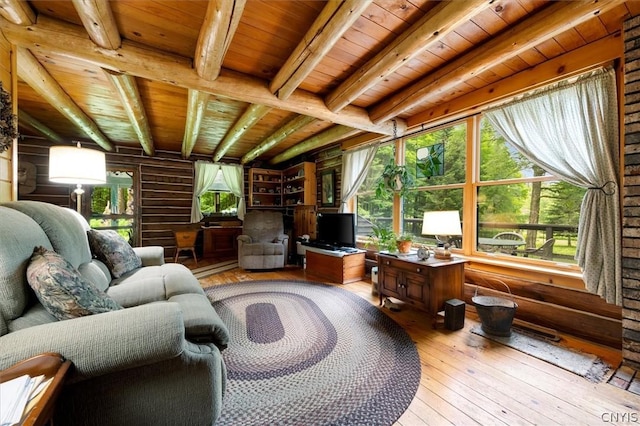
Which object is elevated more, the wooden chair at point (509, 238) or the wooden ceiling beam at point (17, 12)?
the wooden ceiling beam at point (17, 12)

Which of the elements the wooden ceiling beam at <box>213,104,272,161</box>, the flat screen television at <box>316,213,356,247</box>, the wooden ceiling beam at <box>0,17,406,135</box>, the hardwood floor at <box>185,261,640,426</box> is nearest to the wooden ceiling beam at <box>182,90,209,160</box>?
the wooden ceiling beam at <box>0,17,406,135</box>

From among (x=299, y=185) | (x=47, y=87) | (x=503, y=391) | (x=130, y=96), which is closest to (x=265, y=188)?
(x=299, y=185)

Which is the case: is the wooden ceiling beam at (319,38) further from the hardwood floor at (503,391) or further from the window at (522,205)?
the hardwood floor at (503,391)

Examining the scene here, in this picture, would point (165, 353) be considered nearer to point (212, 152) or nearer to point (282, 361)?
point (282, 361)

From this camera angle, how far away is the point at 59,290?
1.04m

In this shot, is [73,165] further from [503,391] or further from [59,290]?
[503,391]

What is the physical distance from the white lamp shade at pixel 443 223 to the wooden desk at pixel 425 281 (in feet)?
1.02

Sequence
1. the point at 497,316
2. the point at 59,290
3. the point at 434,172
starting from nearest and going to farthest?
the point at 59,290
the point at 497,316
the point at 434,172

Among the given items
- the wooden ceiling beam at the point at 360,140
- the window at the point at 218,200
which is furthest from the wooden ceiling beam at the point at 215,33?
the window at the point at 218,200

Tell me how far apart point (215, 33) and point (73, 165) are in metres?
1.78

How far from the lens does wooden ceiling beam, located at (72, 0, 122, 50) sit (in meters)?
1.45

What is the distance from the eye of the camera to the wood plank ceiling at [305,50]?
157cm

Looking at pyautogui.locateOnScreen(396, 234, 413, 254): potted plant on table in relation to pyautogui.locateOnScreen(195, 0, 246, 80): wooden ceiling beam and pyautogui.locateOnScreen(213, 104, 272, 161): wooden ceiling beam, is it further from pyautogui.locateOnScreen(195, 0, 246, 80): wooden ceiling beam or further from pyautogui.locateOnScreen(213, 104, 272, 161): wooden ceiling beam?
pyautogui.locateOnScreen(195, 0, 246, 80): wooden ceiling beam

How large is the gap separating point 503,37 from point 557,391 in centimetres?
237
